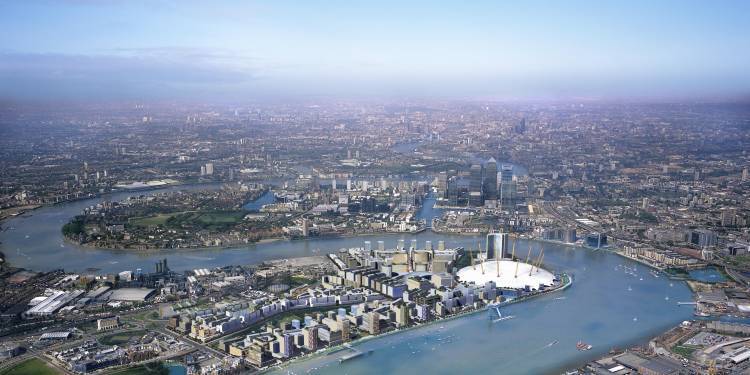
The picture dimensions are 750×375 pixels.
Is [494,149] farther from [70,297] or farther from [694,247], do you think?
[70,297]

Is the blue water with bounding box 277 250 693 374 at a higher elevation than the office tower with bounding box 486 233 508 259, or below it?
below

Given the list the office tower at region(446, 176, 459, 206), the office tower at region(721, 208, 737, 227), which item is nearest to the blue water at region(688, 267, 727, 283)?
the office tower at region(721, 208, 737, 227)

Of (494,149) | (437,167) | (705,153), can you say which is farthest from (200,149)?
(705,153)

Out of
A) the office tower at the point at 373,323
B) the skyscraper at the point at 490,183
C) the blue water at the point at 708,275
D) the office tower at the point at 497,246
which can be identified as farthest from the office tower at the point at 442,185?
the office tower at the point at 373,323

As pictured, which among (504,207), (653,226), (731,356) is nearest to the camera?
(731,356)

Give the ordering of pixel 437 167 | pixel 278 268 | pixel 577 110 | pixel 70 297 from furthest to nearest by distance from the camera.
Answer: pixel 577 110
pixel 437 167
pixel 278 268
pixel 70 297

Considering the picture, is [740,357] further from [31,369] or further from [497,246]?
[31,369]

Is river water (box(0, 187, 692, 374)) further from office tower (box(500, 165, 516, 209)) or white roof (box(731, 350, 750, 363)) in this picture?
office tower (box(500, 165, 516, 209))
